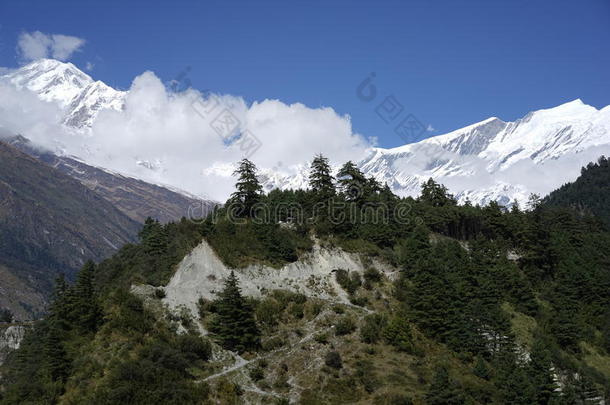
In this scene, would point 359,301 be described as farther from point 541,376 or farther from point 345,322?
point 541,376

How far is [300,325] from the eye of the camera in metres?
59.9

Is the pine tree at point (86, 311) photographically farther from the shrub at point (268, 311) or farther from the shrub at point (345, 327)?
the shrub at point (345, 327)

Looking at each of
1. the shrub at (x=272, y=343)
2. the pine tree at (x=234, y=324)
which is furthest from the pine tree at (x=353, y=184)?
the shrub at (x=272, y=343)

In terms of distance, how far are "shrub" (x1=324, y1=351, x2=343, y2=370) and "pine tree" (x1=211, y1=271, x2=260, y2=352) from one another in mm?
8385

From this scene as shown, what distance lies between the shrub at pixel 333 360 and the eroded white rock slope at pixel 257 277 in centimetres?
1300

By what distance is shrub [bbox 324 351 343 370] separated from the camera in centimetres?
5269

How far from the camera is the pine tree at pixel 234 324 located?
5497cm

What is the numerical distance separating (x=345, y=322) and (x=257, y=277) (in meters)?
14.2

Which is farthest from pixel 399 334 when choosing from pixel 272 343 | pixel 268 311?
pixel 268 311

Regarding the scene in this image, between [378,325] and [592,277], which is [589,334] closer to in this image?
[592,277]

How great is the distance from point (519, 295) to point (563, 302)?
7.22m

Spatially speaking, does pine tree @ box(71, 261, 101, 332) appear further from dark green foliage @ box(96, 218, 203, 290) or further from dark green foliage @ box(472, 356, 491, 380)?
dark green foliage @ box(472, 356, 491, 380)

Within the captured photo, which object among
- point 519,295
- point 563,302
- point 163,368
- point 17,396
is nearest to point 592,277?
point 563,302

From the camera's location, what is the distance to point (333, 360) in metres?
52.8
